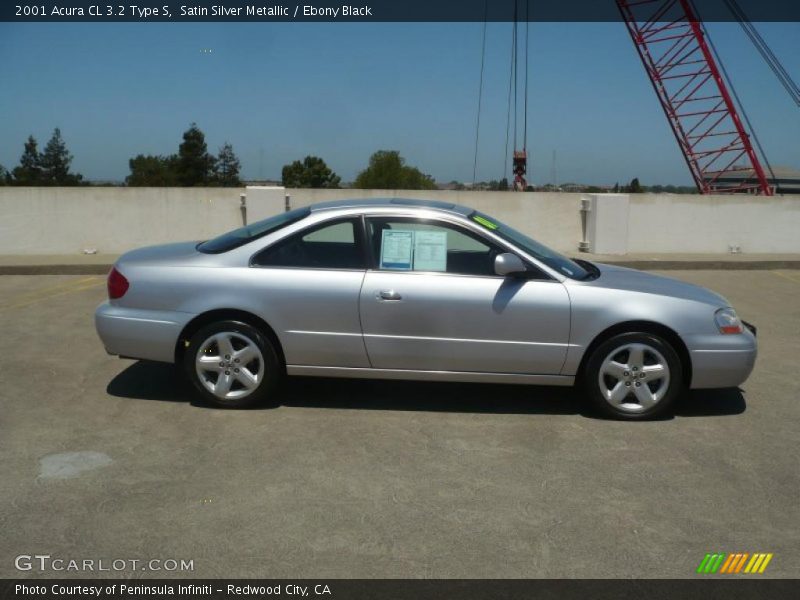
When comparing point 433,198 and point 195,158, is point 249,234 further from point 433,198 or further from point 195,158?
point 195,158

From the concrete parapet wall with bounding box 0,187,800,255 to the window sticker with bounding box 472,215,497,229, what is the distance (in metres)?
8.19

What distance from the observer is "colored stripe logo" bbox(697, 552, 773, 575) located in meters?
3.41

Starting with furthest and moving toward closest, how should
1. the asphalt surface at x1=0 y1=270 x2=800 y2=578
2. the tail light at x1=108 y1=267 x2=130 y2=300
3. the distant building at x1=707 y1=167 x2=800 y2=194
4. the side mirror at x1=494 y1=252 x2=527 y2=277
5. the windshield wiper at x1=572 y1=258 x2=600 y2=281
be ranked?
the distant building at x1=707 y1=167 x2=800 y2=194 < the windshield wiper at x1=572 y1=258 x2=600 y2=281 < the tail light at x1=108 y1=267 x2=130 y2=300 < the side mirror at x1=494 y1=252 x2=527 y2=277 < the asphalt surface at x1=0 y1=270 x2=800 y2=578

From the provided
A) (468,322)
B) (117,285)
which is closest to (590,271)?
(468,322)

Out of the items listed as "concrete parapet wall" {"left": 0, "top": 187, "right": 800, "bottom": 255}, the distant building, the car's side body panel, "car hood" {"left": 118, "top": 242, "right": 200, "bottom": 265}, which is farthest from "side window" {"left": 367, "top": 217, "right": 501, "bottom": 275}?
the distant building

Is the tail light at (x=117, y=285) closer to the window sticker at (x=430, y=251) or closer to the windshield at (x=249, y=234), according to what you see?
the windshield at (x=249, y=234)

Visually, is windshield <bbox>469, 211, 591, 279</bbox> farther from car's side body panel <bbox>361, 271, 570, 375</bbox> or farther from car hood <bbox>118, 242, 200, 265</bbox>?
car hood <bbox>118, 242, 200, 265</bbox>

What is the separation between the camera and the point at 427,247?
5461 mm

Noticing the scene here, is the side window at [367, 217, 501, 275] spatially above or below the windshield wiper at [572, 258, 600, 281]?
above

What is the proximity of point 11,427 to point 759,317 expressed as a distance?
26.2 feet

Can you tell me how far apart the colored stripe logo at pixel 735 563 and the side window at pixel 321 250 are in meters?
2.92

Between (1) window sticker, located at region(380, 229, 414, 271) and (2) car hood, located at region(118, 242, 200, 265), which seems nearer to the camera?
(1) window sticker, located at region(380, 229, 414, 271)

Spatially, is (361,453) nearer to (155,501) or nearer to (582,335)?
(155,501)
